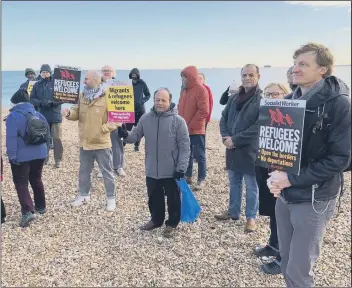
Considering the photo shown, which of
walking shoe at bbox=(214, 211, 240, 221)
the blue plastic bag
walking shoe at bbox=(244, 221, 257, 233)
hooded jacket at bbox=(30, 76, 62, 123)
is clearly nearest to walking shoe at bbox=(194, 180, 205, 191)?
walking shoe at bbox=(214, 211, 240, 221)

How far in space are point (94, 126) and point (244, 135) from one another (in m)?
2.44

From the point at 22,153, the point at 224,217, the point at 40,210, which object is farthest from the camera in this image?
the point at 40,210

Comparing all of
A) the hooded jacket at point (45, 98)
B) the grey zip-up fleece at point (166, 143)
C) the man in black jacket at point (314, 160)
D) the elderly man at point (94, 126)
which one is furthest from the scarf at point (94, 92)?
the man in black jacket at point (314, 160)

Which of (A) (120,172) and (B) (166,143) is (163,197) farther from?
(A) (120,172)

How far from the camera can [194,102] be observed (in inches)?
253

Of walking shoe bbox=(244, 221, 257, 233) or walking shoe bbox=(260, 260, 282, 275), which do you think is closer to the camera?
walking shoe bbox=(260, 260, 282, 275)

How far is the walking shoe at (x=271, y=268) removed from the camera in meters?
4.03

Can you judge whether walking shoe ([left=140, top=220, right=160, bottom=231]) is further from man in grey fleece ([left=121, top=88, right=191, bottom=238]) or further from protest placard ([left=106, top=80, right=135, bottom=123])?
protest placard ([left=106, top=80, right=135, bottom=123])

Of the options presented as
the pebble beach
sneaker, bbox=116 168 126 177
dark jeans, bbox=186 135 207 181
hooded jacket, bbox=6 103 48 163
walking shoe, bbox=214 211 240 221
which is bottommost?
the pebble beach

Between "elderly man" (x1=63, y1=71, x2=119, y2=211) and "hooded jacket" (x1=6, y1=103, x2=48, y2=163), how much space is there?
0.70 meters

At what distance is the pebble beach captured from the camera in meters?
3.90

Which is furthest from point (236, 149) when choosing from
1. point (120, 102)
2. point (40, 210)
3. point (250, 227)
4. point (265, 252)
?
point (40, 210)

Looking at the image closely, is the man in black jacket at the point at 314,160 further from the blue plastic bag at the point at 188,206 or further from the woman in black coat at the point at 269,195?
the blue plastic bag at the point at 188,206

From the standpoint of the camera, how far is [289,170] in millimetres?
2596
